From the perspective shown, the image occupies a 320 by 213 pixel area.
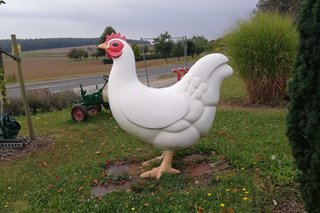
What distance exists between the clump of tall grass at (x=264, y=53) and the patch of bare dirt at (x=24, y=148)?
5400 mm

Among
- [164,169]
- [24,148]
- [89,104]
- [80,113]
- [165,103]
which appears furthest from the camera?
[89,104]

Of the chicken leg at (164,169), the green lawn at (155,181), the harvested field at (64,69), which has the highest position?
the chicken leg at (164,169)

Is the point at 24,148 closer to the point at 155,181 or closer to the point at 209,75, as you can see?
the point at 155,181

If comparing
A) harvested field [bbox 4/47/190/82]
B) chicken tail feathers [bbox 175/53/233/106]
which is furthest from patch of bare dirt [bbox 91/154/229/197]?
harvested field [bbox 4/47/190/82]

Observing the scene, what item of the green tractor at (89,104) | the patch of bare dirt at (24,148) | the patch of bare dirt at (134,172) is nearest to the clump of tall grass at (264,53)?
the green tractor at (89,104)

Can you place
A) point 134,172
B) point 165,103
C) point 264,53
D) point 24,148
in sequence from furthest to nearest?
point 264,53, point 24,148, point 134,172, point 165,103

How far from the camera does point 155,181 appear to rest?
4898 millimetres

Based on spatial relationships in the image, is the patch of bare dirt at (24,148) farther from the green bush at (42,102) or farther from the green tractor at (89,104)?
the green bush at (42,102)

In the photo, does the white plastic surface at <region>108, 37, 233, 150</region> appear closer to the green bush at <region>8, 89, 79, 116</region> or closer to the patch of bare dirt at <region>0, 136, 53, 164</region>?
the patch of bare dirt at <region>0, 136, 53, 164</region>

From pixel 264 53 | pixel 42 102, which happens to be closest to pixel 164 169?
pixel 264 53

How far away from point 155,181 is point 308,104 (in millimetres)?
2427

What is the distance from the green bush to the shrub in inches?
410

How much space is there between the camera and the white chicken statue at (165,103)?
477cm

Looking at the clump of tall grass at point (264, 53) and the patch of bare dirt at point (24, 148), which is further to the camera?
the clump of tall grass at point (264, 53)
